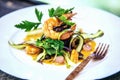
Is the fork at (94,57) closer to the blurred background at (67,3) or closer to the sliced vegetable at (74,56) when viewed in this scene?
the sliced vegetable at (74,56)

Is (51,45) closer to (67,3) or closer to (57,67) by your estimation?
(57,67)

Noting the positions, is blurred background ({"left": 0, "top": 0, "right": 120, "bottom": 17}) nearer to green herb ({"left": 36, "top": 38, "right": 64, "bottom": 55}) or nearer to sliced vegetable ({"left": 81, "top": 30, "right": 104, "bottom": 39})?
sliced vegetable ({"left": 81, "top": 30, "right": 104, "bottom": 39})

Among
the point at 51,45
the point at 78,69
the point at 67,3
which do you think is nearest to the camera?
the point at 78,69

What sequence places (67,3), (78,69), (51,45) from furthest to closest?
(67,3) < (51,45) < (78,69)

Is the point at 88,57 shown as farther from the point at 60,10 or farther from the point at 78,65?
the point at 60,10

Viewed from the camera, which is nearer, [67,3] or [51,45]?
[51,45]

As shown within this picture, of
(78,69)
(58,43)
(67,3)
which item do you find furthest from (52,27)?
(67,3)

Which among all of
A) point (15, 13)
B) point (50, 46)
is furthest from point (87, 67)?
point (15, 13)
